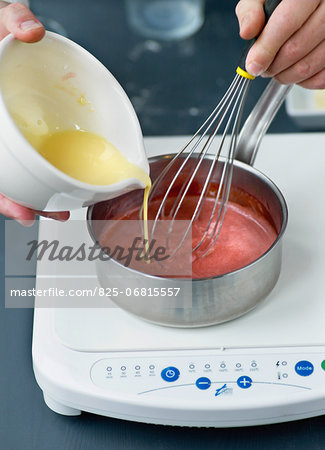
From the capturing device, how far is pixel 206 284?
0.64m

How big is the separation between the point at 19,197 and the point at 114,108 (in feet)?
0.49

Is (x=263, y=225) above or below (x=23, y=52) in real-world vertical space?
below

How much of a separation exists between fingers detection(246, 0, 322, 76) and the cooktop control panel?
29 cm

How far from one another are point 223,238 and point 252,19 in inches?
9.9

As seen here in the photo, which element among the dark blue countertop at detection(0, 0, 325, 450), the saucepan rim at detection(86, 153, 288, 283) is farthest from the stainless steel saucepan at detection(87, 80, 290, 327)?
the dark blue countertop at detection(0, 0, 325, 450)

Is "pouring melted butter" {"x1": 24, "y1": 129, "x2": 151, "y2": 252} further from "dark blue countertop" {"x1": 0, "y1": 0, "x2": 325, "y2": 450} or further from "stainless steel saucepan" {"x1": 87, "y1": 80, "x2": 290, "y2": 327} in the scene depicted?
"dark blue countertop" {"x1": 0, "y1": 0, "x2": 325, "y2": 450}

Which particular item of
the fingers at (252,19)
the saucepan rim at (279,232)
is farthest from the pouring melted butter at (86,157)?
the fingers at (252,19)

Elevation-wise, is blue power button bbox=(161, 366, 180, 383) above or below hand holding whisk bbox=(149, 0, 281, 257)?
below

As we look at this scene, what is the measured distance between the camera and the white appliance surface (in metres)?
0.65

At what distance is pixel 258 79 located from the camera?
1.17 metres

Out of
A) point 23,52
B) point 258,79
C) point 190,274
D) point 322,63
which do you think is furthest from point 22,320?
point 258,79

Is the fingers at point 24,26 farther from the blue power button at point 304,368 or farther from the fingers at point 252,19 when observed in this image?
the blue power button at point 304,368

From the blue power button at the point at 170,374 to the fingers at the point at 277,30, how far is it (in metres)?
0.31

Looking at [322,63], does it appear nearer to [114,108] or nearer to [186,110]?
[114,108]
